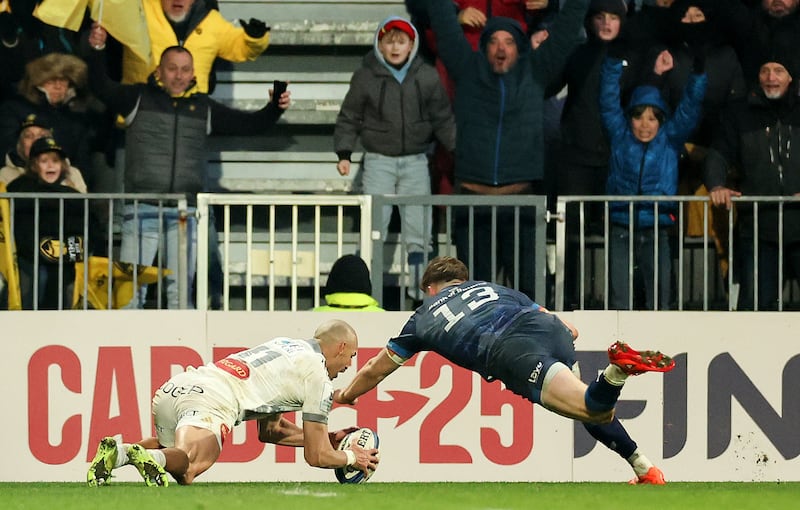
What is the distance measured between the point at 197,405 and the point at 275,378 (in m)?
0.50

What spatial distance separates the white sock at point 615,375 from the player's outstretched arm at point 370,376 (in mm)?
1802

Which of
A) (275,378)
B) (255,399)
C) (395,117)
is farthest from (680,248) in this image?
(255,399)

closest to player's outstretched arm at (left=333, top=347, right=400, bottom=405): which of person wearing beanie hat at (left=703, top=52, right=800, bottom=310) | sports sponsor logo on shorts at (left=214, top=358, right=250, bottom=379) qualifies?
sports sponsor logo on shorts at (left=214, top=358, right=250, bottom=379)

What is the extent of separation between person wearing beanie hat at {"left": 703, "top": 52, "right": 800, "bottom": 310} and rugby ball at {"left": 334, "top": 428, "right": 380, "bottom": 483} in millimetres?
3499

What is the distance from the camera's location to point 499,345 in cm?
1042

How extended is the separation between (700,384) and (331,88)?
4.24 m

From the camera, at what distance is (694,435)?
511 inches

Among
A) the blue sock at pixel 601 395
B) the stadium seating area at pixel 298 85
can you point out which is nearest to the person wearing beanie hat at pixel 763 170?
the stadium seating area at pixel 298 85

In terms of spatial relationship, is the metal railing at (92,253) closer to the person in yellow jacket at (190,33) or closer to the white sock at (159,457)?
the person in yellow jacket at (190,33)

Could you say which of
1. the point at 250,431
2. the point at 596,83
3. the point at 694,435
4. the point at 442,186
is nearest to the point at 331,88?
the point at 442,186

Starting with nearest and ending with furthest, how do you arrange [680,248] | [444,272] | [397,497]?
1. [397,497]
2. [444,272]
3. [680,248]

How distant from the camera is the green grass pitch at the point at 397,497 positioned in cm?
849

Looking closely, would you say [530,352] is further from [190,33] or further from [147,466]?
[190,33]

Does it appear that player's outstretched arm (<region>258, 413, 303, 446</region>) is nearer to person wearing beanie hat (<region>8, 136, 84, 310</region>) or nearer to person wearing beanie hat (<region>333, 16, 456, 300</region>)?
person wearing beanie hat (<region>8, 136, 84, 310</region>)
